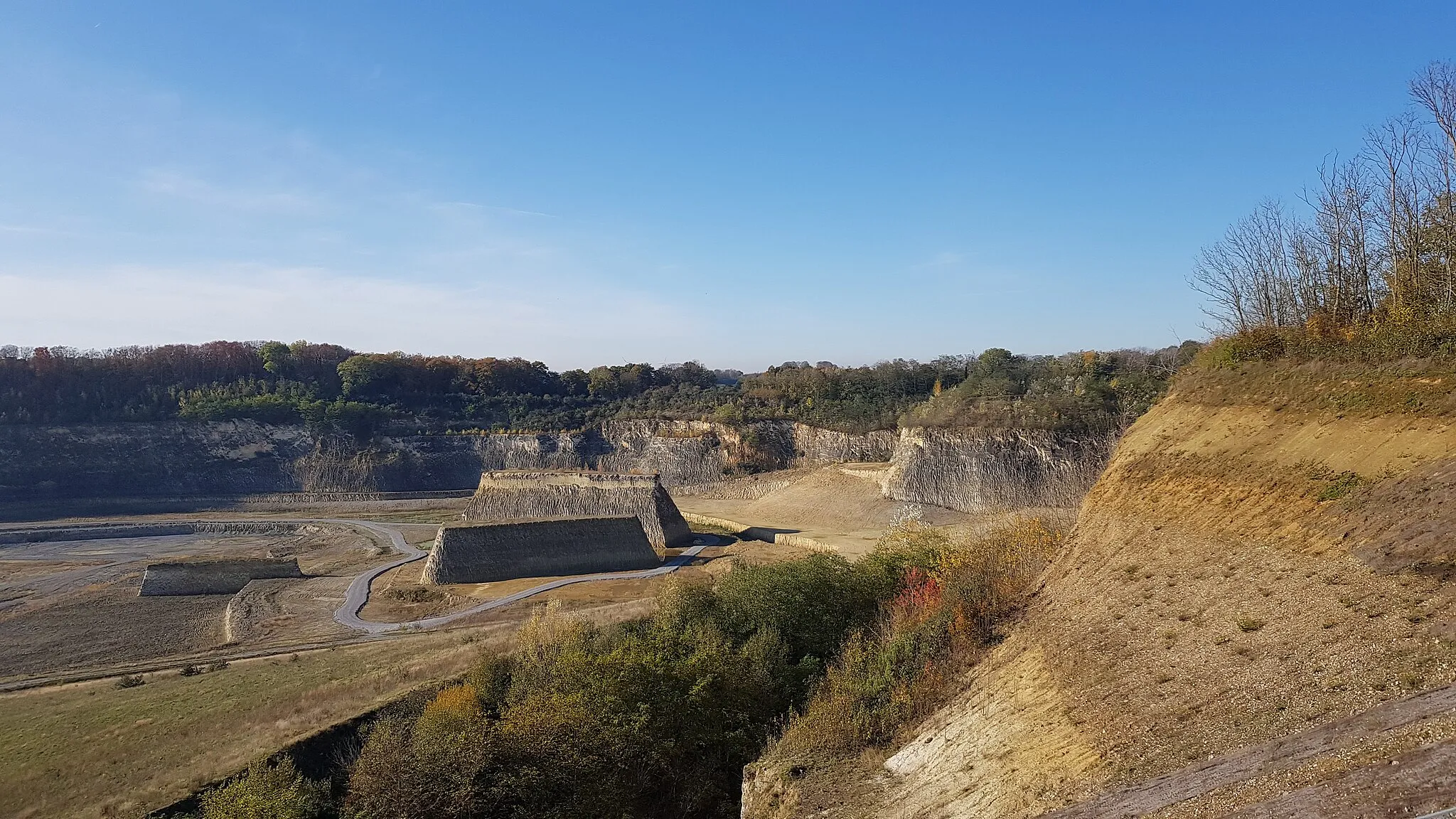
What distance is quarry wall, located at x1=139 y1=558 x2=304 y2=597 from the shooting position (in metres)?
40.2

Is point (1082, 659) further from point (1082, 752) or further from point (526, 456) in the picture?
point (526, 456)

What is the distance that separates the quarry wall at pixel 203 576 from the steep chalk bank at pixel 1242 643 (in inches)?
1501

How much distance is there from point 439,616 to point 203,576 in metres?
16.5

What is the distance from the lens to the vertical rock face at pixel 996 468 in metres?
45.9

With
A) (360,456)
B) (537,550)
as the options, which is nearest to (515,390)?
(360,456)

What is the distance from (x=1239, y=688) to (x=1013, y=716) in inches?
136

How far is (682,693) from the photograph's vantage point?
1772 cm

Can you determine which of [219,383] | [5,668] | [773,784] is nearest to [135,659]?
[5,668]

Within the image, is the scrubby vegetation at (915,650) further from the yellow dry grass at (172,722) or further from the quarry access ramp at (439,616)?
the quarry access ramp at (439,616)

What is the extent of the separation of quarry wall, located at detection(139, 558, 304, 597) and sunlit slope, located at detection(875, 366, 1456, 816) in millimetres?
40639

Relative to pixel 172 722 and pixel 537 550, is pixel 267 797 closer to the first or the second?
pixel 172 722

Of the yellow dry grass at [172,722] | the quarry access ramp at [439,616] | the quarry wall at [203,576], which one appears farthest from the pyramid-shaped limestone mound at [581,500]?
the yellow dry grass at [172,722]

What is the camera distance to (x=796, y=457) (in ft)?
233

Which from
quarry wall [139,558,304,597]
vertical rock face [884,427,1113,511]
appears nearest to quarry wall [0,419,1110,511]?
vertical rock face [884,427,1113,511]
